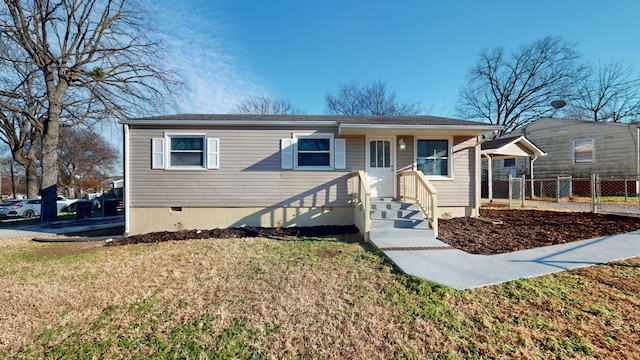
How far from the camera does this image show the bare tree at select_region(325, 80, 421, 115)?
27234 millimetres

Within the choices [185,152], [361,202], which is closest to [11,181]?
[185,152]

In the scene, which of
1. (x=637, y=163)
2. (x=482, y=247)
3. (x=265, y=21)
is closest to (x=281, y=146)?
(x=482, y=247)

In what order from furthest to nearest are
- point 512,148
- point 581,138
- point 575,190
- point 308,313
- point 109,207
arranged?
point 575,190
point 581,138
point 109,207
point 512,148
point 308,313

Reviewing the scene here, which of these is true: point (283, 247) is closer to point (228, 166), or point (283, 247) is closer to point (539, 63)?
point (228, 166)

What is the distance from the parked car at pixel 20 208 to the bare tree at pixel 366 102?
24.2m

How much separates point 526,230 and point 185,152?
372 inches

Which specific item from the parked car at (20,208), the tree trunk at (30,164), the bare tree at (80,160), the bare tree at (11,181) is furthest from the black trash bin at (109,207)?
the bare tree at (11,181)

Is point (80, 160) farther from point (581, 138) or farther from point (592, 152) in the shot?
point (592, 152)

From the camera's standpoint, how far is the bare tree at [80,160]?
29.1 meters

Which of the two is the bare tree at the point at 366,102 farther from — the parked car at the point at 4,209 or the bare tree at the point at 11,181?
the bare tree at the point at 11,181

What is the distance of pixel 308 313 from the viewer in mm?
2920

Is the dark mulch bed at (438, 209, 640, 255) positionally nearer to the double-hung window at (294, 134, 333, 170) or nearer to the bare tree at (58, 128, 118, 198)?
the double-hung window at (294, 134, 333, 170)

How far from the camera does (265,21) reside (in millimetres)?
11945

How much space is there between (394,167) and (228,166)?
5.05 meters
